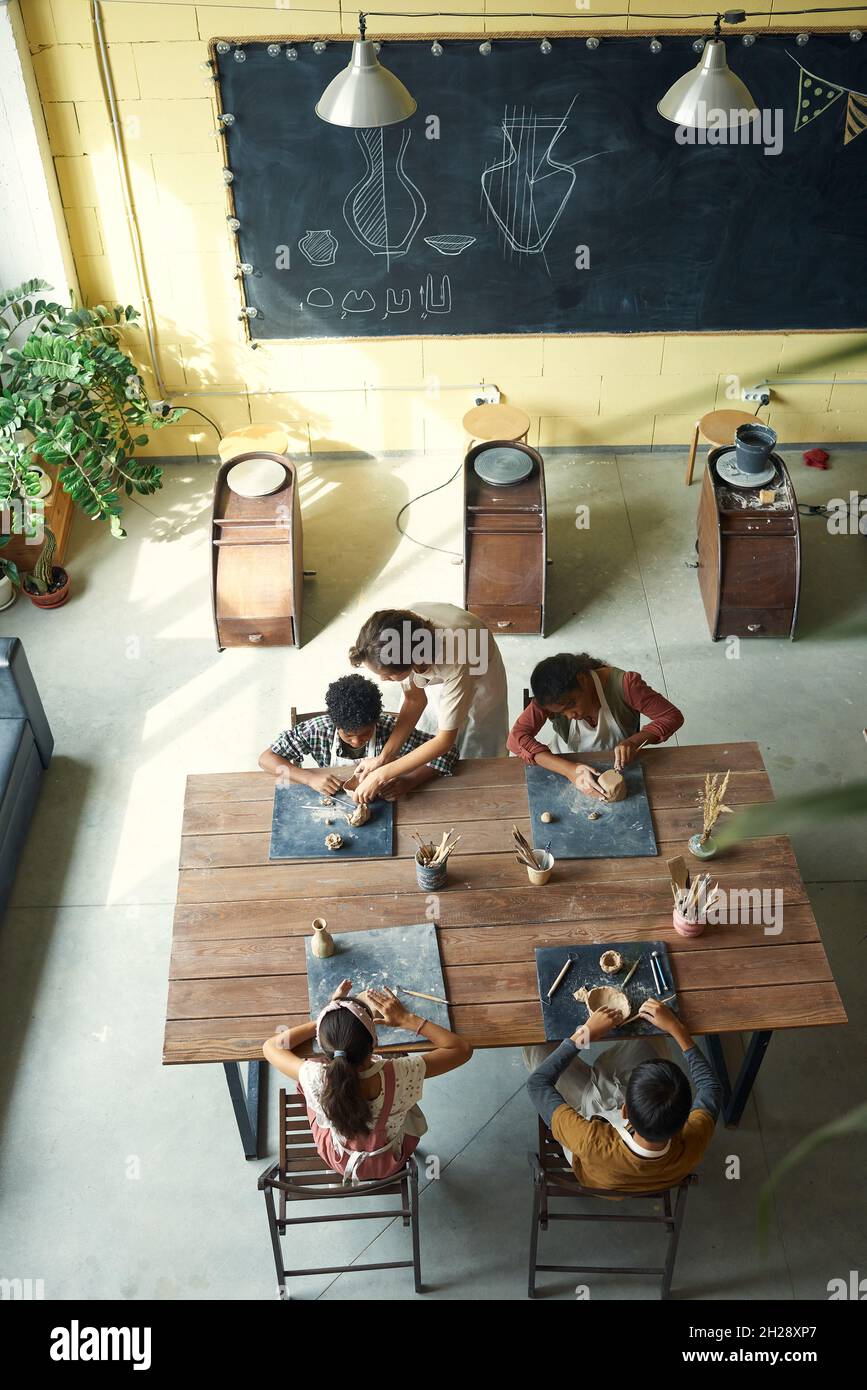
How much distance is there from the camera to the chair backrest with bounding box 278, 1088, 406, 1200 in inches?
134

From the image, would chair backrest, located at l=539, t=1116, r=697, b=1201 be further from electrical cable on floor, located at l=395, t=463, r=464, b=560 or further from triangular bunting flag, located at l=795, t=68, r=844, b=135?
triangular bunting flag, located at l=795, t=68, r=844, b=135

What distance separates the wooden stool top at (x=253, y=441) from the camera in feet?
21.7

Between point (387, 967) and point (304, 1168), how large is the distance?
643 mm

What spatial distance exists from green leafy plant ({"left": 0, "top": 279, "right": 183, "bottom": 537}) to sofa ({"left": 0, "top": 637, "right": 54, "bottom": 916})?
102 cm

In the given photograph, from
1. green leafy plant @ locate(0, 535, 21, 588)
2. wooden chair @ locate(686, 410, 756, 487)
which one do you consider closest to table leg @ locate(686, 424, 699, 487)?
wooden chair @ locate(686, 410, 756, 487)

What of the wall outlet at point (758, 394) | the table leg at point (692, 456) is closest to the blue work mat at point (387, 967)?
the table leg at point (692, 456)

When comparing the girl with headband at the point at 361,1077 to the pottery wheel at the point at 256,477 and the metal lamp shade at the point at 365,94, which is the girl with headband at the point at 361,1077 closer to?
the metal lamp shade at the point at 365,94

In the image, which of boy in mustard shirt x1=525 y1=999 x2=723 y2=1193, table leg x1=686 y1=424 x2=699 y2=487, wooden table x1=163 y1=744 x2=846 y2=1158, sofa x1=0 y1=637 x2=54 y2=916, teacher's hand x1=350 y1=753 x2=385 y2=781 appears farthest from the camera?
table leg x1=686 y1=424 x2=699 y2=487

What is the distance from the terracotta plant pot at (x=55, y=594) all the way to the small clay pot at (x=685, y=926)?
13.1 ft

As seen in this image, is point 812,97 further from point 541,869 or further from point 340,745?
point 541,869

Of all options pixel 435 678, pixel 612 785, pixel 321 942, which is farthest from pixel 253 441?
pixel 321 942

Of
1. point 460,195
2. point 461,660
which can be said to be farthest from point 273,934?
point 460,195

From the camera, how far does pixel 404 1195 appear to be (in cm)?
363
